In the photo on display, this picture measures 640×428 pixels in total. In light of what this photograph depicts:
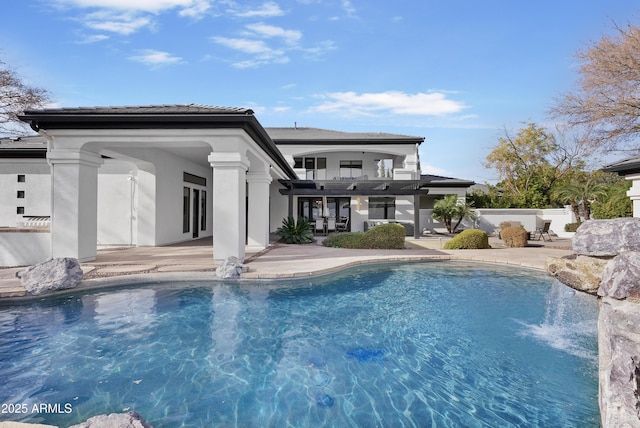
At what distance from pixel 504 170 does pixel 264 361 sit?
35.2 m

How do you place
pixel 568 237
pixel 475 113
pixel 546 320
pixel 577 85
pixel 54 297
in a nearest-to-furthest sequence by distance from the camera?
pixel 546 320
pixel 54 297
pixel 577 85
pixel 475 113
pixel 568 237

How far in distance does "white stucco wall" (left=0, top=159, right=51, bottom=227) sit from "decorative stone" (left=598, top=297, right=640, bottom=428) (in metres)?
18.5

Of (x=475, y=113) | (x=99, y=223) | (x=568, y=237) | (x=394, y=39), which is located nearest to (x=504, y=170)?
(x=568, y=237)

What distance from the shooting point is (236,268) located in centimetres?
786

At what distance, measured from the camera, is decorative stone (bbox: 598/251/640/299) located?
127 inches

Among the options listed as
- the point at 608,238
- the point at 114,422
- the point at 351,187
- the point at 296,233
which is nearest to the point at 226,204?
the point at 114,422

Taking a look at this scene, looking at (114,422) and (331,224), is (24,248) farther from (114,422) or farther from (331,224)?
(331,224)

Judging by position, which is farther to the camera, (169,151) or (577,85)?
(577,85)

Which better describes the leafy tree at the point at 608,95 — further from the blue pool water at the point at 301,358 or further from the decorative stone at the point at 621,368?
the decorative stone at the point at 621,368

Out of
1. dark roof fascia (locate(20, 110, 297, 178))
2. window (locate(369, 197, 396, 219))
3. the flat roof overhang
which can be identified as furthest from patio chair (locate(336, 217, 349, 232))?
dark roof fascia (locate(20, 110, 297, 178))

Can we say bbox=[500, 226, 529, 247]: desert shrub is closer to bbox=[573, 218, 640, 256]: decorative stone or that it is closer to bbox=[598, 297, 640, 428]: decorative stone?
bbox=[573, 218, 640, 256]: decorative stone

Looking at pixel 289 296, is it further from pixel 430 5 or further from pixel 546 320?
pixel 430 5

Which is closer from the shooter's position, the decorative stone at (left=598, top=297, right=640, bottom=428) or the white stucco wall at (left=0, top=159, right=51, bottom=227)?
the decorative stone at (left=598, top=297, right=640, bottom=428)

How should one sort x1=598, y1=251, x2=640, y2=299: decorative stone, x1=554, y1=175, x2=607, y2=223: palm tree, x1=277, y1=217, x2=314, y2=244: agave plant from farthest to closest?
x1=554, y1=175, x2=607, y2=223: palm tree → x1=277, y1=217, x2=314, y2=244: agave plant → x1=598, y1=251, x2=640, y2=299: decorative stone
